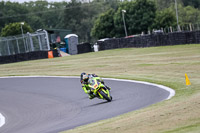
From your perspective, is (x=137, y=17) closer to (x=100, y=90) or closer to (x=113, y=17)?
(x=113, y=17)

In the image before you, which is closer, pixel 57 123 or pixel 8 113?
pixel 57 123

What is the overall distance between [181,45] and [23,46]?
866 inches

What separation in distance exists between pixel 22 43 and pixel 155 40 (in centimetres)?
1818

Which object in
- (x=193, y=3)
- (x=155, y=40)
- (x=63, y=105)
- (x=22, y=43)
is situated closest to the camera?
(x=63, y=105)

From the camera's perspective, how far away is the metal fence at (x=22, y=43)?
156ft

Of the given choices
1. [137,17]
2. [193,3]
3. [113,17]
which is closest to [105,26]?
[113,17]

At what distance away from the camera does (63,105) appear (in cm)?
1283

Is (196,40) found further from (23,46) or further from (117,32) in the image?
(117,32)

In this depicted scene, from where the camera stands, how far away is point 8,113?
13.0 meters

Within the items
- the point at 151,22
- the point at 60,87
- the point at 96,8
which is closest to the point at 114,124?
the point at 60,87


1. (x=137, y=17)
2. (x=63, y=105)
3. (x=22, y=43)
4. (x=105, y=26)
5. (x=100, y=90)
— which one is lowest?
(x=63, y=105)

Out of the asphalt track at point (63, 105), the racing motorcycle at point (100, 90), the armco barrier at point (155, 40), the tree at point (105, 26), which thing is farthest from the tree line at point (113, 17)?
the racing motorcycle at point (100, 90)

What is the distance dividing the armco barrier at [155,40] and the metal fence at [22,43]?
23.7 feet

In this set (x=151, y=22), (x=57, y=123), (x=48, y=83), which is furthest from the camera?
(x=151, y=22)
